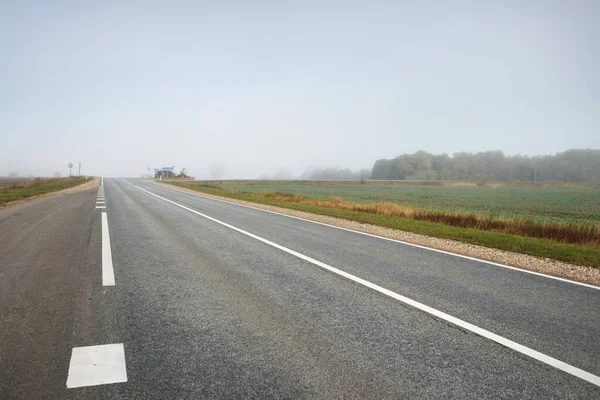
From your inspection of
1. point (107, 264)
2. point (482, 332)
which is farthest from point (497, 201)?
point (107, 264)

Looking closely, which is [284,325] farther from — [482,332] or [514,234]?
[514,234]

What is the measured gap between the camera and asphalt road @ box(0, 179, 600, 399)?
2.64 meters

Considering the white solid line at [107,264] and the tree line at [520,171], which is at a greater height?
the tree line at [520,171]

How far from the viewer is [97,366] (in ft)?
9.18

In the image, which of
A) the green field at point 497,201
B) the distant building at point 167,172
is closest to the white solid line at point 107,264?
the green field at point 497,201

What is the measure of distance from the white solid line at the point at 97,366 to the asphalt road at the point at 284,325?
0.05 meters

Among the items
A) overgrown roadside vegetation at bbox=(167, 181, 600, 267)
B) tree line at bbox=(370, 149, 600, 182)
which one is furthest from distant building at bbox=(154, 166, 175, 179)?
tree line at bbox=(370, 149, 600, 182)

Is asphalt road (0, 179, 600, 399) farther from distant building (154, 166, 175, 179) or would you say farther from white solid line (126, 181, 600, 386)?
distant building (154, 166, 175, 179)

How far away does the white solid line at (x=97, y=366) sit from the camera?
262 cm

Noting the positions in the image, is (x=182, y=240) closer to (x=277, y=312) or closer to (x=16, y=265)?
(x=16, y=265)

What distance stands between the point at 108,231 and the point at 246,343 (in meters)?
7.73

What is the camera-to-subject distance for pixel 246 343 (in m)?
3.26

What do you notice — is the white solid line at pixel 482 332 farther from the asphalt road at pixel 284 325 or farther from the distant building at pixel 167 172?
the distant building at pixel 167 172

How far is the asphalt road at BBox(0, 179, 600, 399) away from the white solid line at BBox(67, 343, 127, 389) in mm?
54
